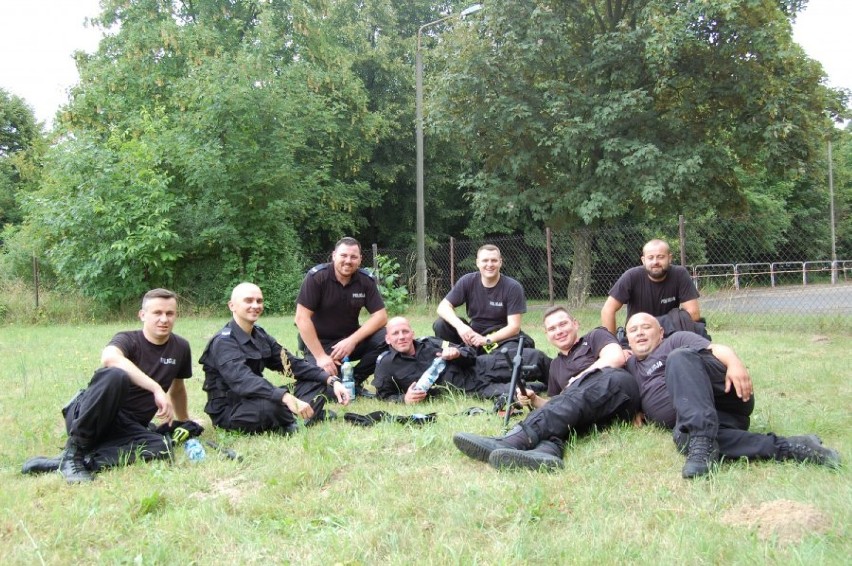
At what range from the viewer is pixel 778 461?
3.28 m

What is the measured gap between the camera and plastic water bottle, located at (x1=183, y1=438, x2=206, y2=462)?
3.75 meters

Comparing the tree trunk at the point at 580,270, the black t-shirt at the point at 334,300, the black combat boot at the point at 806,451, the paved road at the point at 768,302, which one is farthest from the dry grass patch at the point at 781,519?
the tree trunk at the point at 580,270

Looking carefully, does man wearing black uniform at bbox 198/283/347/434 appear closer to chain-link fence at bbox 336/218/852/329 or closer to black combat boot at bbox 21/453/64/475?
black combat boot at bbox 21/453/64/475

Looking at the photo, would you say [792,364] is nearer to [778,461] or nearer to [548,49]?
[778,461]

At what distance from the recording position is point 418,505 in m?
2.88

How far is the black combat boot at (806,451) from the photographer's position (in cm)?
319

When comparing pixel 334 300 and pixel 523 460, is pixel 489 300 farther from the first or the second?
pixel 523 460

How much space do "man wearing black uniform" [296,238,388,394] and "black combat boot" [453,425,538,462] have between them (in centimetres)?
230

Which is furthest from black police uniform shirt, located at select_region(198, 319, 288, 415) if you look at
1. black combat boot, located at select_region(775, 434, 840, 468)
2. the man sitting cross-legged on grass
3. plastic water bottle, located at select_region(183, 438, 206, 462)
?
black combat boot, located at select_region(775, 434, 840, 468)

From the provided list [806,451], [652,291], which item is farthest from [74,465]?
[652,291]

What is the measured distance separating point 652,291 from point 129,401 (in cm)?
404

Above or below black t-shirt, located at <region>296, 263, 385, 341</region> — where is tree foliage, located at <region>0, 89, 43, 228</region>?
above

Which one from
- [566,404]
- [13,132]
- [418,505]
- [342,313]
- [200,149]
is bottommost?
[418,505]

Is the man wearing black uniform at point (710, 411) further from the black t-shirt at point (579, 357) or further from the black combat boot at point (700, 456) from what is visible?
the black t-shirt at point (579, 357)
